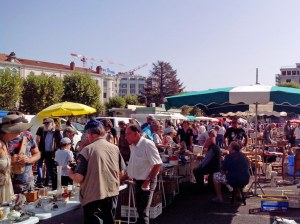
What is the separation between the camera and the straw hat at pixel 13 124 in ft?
12.5

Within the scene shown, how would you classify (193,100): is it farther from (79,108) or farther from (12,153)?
(12,153)

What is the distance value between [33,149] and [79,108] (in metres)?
6.27

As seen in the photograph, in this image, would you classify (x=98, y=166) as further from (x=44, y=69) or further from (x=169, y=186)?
(x=44, y=69)

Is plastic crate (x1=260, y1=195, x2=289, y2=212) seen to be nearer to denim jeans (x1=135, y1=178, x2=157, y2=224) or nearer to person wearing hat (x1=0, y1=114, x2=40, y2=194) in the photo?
denim jeans (x1=135, y1=178, x2=157, y2=224)

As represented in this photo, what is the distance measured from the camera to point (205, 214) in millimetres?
6918

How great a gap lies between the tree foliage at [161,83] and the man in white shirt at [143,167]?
226ft

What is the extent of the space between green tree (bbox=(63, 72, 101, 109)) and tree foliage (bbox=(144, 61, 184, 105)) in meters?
19.2

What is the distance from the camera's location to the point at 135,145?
16.4ft

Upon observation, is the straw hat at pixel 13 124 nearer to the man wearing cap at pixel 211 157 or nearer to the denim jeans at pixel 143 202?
the denim jeans at pixel 143 202

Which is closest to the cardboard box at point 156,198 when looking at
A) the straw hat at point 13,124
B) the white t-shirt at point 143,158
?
the white t-shirt at point 143,158

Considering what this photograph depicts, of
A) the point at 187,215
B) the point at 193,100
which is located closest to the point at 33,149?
the point at 187,215

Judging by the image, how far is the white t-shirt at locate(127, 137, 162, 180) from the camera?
4.91 meters

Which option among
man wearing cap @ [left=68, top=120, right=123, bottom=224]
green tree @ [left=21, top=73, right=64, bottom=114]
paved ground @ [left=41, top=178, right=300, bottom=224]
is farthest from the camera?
green tree @ [left=21, top=73, right=64, bottom=114]

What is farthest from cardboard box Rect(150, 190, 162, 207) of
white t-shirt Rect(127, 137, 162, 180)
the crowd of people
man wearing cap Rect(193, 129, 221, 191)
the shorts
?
man wearing cap Rect(193, 129, 221, 191)
